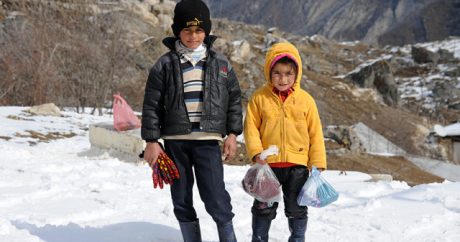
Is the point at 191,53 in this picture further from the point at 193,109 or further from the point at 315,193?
the point at 315,193

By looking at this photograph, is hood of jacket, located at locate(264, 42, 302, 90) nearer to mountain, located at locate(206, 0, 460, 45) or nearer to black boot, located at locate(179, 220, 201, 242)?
black boot, located at locate(179, 220, 201, 242)

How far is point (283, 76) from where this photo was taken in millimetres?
2875

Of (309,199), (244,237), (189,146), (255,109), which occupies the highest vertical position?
(255,109)

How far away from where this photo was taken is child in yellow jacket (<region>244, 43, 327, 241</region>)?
113 inches

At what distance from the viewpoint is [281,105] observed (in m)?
2.90

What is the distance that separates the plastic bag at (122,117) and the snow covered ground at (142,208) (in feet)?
2.06

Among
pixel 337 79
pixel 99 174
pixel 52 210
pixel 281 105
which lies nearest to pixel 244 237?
pixel 281 105

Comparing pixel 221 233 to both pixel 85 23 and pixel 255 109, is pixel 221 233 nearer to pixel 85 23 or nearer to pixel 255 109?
pixel 255 109

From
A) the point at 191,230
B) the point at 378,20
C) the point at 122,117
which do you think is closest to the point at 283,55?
the point at 191,230

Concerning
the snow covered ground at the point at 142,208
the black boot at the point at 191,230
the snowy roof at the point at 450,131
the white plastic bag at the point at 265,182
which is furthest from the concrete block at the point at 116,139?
the snowy roof at the point at 450,131

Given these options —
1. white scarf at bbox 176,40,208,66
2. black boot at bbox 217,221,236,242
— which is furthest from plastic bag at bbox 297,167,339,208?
white scarf at bbox 176,40,208,66

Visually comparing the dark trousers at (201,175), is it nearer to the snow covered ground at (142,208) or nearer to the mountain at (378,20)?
the snow covered ground at (142,208)

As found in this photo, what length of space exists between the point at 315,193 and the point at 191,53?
3.49 ft

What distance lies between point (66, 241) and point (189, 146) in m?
1.19
